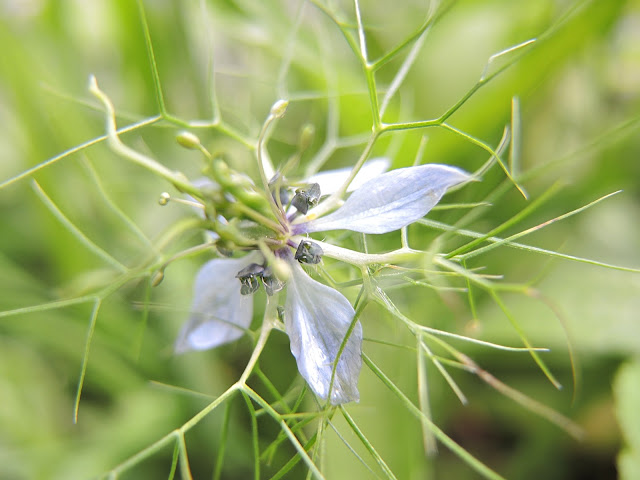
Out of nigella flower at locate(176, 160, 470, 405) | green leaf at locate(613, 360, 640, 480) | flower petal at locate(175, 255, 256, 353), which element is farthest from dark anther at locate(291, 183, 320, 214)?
green leaf at locate(613, 360, 640, 480)

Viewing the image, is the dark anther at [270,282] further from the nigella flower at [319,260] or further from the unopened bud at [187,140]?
the unopened bud at [187,140]

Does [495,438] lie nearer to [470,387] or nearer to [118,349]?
[470,387]

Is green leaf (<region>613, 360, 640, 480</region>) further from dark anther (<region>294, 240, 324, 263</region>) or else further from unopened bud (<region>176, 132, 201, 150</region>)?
unopened bud (<region>176, 132, 201, 150</region>)

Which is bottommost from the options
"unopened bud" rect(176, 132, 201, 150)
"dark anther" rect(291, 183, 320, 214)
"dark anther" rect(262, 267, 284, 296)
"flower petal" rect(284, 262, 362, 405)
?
"flower petal" rect(284, 262, 362, 405)

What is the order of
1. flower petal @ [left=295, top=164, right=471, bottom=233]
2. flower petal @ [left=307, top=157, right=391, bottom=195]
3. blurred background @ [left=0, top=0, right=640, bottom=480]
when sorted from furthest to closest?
1. blurred background @ [left=0, top=0, right=640, bottom=480]
2. flower petal @ [left=307, top=157, right=391, bottom=195]
3. flower petal @ [left=295, top=164, right=471, bottom=233]

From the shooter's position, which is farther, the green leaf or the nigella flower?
the green leaf

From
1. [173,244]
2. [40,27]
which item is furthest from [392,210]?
[40,27]
